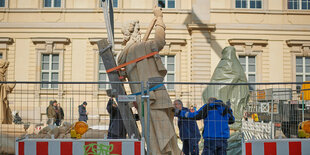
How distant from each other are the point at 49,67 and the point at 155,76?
18889 millimetres

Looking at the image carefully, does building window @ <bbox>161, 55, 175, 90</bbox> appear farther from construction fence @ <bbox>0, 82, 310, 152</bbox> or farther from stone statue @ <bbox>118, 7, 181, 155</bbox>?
stone statue @ <bbox>118, 7, 181, 155</bbox>

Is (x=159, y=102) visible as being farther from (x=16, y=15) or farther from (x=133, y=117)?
(x=16, y=15)

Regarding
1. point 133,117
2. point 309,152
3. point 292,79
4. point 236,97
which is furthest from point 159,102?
point 292,79

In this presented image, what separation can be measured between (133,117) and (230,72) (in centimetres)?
1143

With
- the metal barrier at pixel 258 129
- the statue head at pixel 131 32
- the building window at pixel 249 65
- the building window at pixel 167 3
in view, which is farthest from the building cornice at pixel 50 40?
the statue head at pixel 131 32

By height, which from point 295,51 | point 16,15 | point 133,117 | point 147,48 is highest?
point 16,15

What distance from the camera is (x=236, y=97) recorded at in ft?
52.9

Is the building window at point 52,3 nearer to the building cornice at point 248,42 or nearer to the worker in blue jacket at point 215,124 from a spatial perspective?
the building cornice at point 248,42

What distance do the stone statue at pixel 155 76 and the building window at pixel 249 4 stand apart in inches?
760

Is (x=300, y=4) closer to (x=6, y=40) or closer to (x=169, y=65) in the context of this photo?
(x=169, y=65)

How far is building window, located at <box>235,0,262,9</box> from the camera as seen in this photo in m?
25.0

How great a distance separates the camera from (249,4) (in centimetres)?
2512

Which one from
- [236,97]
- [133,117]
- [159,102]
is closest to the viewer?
[159,102]

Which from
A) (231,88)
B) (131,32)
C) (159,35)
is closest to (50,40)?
(231,88)
